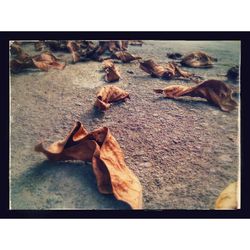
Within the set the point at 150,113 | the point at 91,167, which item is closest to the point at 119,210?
the point at 91,167

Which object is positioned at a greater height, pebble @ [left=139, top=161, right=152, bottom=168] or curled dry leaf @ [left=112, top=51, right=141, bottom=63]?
curled dry leaf @ [left=112, top=51, right=141, bottom=63]

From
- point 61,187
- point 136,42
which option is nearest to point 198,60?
point 136,42

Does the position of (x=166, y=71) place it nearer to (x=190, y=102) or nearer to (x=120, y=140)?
(x=190, y=102)

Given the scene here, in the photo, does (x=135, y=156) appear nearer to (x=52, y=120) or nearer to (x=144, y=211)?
(x=144, y=211)

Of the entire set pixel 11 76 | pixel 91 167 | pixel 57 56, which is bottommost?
pixel 91 167

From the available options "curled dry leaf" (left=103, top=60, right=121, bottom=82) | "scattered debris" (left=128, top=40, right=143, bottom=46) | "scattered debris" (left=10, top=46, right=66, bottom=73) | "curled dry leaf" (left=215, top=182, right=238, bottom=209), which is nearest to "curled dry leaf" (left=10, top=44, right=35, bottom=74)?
"scattered debris" (left=10, top=46, right=66, bottom=73)

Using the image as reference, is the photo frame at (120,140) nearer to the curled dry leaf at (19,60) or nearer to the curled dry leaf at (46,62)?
the curled dry leaf at (19,60)

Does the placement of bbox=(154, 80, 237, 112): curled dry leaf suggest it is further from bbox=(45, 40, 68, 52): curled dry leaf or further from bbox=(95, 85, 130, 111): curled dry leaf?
bbox=(45, 40, 68, 52): curled dry leaf
